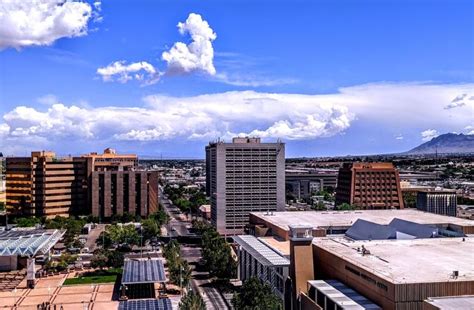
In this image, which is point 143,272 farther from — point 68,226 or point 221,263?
point 68,226

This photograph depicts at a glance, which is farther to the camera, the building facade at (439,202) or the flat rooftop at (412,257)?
the building facade at (439,202)

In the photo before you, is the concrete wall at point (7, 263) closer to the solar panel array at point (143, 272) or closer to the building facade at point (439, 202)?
the solar panel array at point (143, 272)

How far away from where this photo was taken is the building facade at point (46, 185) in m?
164

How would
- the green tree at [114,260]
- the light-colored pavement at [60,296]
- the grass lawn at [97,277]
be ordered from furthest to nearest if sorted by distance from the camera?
the green tree at [114,260] < the grass lawn at [97,277] < the light-colored pavement at [60,296]

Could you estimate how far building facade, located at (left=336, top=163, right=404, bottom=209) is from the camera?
179 metres

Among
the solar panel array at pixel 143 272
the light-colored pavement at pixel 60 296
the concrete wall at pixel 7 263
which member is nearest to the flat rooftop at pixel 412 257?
the solar panel array at pixel 143 272

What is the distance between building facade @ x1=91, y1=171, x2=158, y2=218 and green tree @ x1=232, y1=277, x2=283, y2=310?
105717 millimetres

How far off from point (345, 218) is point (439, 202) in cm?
6122

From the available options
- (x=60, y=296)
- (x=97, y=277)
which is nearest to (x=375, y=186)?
(x=97, y=277)

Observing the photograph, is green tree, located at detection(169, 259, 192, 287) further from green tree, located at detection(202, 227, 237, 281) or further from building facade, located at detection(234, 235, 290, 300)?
building facade, located at detection(234, 235, 290, 300)

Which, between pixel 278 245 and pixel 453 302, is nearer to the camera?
pixel 453 302

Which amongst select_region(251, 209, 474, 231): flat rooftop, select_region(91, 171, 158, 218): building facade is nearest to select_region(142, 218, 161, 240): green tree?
select_region(251, 209, 474, 231): flat rooftop

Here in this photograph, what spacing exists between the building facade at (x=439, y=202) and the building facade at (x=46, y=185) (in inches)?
4150

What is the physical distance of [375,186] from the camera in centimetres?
18038
